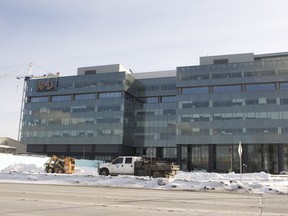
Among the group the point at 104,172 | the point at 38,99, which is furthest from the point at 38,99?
the point at 104,172

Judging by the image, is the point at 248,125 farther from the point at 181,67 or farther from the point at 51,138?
the point at 51,138

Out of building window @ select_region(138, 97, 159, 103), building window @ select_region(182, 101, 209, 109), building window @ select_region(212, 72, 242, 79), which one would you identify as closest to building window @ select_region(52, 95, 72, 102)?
building window @ select_region(138, 97, 159, 103)

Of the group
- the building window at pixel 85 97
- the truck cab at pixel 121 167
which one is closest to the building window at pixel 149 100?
the building window at pixel 85 97

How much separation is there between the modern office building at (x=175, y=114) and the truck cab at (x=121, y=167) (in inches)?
2096

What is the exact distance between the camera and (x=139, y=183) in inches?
1002

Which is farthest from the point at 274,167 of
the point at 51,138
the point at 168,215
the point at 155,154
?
the point at 168,215

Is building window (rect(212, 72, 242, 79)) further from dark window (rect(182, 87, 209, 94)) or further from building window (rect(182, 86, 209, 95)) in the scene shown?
dark window (rect(182, 87, 209, 94))

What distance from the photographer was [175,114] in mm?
100500

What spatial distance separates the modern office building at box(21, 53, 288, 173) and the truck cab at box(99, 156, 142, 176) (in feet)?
175

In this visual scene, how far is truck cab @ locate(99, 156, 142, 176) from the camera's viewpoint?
33.8 metres

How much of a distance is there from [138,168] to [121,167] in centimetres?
179

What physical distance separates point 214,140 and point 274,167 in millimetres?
15654

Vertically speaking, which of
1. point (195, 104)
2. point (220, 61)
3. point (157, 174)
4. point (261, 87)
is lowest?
point (157, 174)

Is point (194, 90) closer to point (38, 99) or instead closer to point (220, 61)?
point (220, 61)
